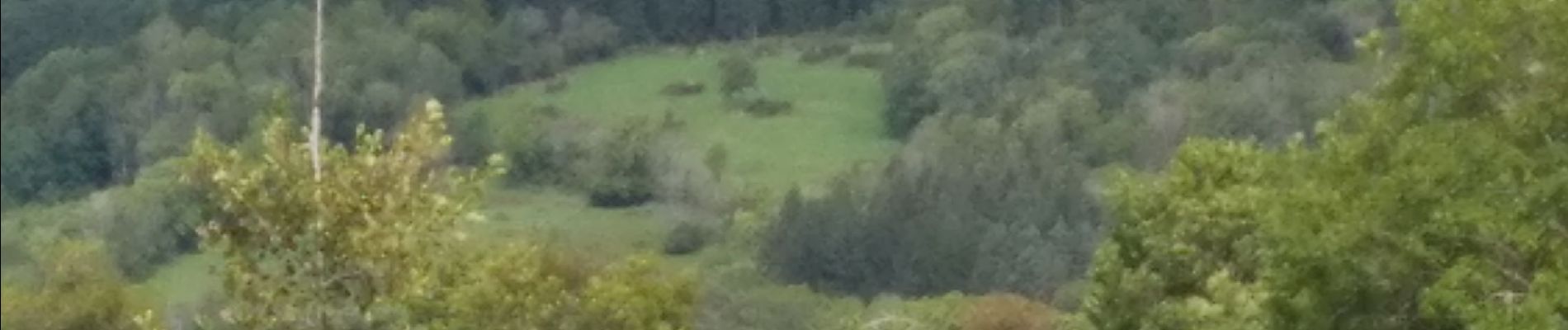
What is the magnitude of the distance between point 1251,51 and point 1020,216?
797cm

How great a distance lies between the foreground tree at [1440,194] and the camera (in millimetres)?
7641

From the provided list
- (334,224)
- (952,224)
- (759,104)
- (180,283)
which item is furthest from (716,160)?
(334,224)

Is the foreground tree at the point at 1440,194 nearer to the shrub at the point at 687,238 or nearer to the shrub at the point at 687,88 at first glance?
the shrub at the point at 687,238

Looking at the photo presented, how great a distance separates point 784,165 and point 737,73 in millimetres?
2874

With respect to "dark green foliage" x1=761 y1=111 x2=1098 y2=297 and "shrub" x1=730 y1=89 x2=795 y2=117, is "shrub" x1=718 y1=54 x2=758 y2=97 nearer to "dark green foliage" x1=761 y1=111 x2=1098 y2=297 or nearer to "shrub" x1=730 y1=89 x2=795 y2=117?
"shrub" x1=730 y1=89 x2=795 y2=117

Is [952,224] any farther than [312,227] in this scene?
Yes

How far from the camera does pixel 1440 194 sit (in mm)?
7891

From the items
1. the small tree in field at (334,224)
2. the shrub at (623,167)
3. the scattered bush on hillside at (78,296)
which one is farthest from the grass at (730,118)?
the small tree in field at (334,224)

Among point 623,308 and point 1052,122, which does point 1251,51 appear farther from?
point 623,308

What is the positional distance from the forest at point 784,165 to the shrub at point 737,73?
84mm

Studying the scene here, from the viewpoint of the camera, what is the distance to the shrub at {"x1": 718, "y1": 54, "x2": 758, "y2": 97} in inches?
1788

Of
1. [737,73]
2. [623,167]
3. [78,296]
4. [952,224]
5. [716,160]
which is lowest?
[78,296]

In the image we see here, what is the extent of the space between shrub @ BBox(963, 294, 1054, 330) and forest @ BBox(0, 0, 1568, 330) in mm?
99

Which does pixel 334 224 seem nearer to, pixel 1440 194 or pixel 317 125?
pixel 317 125
